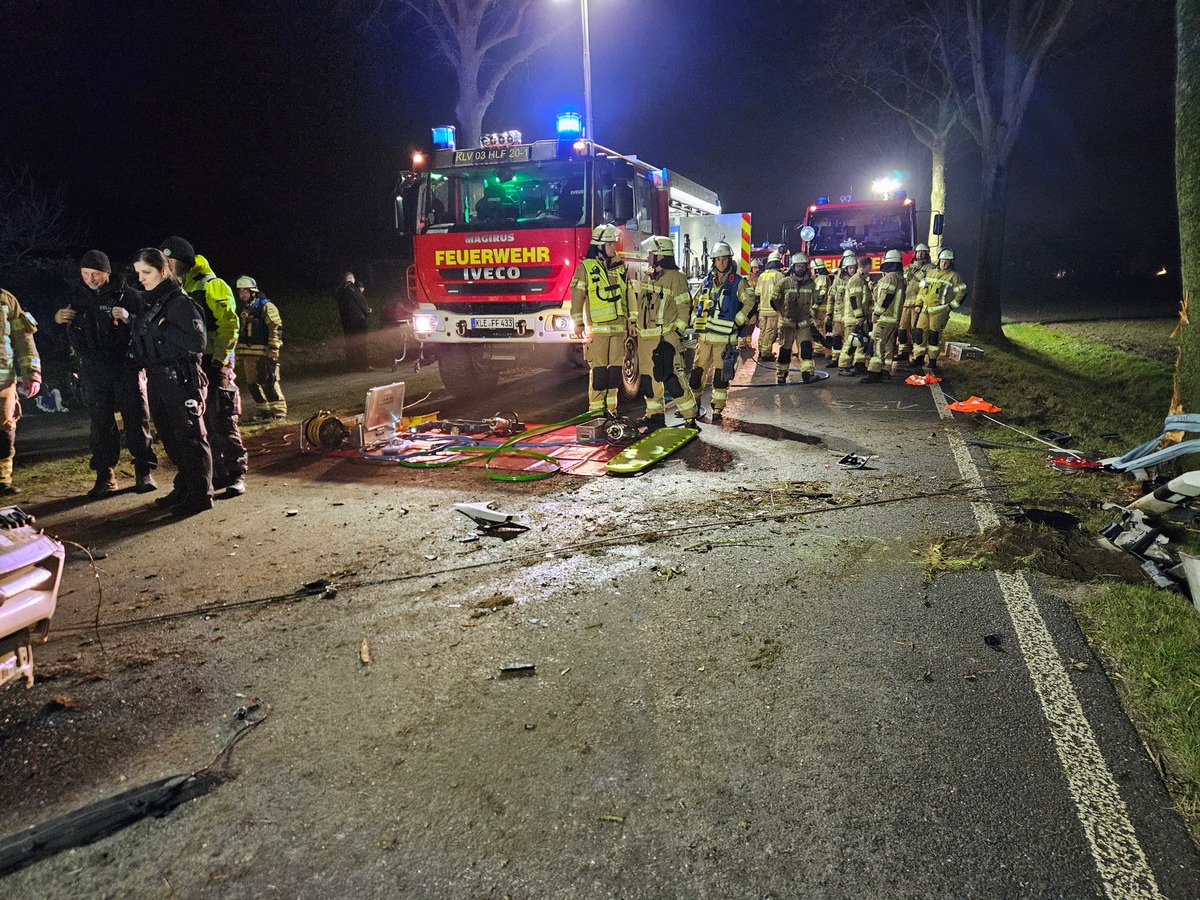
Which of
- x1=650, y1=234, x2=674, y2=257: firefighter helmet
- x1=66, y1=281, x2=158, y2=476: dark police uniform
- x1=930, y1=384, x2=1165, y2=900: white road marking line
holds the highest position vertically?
x1=650, y1=234, x2=674, y2=257: firefighter helmet

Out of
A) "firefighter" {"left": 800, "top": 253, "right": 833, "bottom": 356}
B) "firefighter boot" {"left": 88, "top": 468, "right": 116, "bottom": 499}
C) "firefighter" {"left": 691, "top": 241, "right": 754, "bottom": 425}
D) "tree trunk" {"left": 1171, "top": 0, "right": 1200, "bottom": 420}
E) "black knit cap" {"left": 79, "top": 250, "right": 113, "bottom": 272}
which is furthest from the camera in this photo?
"firefighter" {"left": 800, "top": 253, "right": 833, "bottom": 356}

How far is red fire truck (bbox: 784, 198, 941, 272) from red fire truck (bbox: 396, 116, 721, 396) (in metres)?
7.45

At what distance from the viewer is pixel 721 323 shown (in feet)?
28.8

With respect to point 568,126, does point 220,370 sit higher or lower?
lower

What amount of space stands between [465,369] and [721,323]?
3.92m

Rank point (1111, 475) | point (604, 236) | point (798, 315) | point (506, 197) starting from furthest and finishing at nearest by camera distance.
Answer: point (798, 315) → point (506, 197) → point (604, 236) → point (1111, 475)

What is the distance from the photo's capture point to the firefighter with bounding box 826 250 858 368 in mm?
13664

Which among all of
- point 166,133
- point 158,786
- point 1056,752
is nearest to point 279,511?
point 158,786

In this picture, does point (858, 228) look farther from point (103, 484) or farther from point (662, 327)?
point (103, 484)

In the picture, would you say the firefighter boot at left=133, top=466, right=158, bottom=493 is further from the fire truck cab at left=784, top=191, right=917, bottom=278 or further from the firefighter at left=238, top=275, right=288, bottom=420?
the fire truck cab at left=784, top=191, right=917, bottom=278

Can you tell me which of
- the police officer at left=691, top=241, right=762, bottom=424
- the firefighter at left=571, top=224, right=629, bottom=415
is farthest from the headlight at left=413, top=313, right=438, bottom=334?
the police officer at left=691, top=241, right=762, bottom=424

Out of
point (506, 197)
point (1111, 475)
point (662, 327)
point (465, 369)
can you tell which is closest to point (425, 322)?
point (465, 369)

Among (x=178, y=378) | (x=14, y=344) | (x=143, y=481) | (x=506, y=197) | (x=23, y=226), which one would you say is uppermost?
(x=23, y=226)

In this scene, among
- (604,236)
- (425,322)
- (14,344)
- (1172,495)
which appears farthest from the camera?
(425,322)
